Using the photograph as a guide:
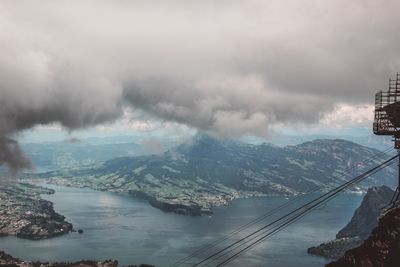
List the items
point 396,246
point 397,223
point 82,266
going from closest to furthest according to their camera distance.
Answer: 1. point 396,246
2. point 397,223
3. point 82,266

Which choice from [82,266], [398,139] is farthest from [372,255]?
[82,266]

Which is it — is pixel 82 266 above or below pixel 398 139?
below

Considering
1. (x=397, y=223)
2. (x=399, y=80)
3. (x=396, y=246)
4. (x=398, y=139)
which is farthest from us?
(x=399, y=80)

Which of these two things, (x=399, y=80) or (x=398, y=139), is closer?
(x=398, y=139)

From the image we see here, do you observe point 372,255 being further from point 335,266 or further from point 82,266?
point 82,266

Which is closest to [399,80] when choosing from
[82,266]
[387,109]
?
[387,109]

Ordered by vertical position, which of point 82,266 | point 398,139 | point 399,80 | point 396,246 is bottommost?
point 82,266

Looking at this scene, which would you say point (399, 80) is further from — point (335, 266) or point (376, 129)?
point (335, 266)
